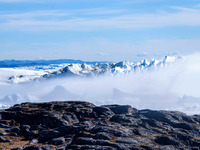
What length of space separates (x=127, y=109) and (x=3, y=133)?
43.8 meters

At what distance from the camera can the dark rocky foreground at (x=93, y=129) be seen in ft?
234

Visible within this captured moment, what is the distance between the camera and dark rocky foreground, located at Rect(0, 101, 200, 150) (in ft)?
234

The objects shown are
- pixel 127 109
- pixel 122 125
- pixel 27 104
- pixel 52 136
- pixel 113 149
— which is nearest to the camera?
pixel 113 149

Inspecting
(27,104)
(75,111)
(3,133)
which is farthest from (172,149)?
(27,104)

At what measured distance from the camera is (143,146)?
69.4 metres

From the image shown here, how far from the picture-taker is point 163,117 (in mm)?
97125

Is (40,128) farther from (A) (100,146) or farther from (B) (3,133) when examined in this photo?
(A) (100,146)

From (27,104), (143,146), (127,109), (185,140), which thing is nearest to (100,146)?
(143,146)

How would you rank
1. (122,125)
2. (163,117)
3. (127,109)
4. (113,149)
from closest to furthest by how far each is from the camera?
(113,149), (122,125), (163,117), (127,109)

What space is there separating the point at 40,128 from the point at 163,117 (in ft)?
134

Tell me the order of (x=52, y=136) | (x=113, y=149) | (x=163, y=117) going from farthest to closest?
(x=163, y=117) < (x=52, y=136) < (x=113, y=149)

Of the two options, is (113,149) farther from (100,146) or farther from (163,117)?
(163,117)

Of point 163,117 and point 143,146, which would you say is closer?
point 143,146

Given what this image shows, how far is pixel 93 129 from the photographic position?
79.1 meters
